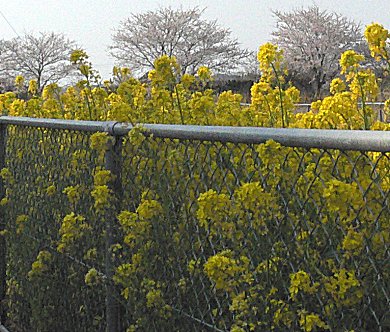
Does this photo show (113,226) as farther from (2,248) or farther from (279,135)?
(2,248)

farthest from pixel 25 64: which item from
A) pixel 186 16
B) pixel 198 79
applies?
pixel 198 79

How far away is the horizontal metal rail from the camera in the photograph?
5.56 feet

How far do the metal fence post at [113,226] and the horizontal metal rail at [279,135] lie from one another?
86 mm

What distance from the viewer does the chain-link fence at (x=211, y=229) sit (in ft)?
6.16

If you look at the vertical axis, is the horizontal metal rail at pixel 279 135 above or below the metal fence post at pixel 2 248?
above

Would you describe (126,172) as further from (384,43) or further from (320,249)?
(384,43)

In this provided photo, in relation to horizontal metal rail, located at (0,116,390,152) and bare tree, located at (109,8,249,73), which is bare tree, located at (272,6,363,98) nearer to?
bare tree, located at (109,8,249,73)

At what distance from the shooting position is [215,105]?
11.5 ft

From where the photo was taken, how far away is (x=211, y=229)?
234 cm

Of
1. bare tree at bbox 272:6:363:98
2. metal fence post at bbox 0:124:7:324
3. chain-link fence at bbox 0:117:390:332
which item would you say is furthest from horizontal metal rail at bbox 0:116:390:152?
bare tree at bbox 272:6:363:98

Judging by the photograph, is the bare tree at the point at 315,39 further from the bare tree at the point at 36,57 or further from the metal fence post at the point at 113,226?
the metal fence post at the point at 113,226

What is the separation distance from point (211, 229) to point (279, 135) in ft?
1.51

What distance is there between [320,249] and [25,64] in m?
51.2

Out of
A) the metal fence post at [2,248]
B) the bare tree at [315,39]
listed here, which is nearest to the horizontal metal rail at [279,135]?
the metal fence post at [2,248]
